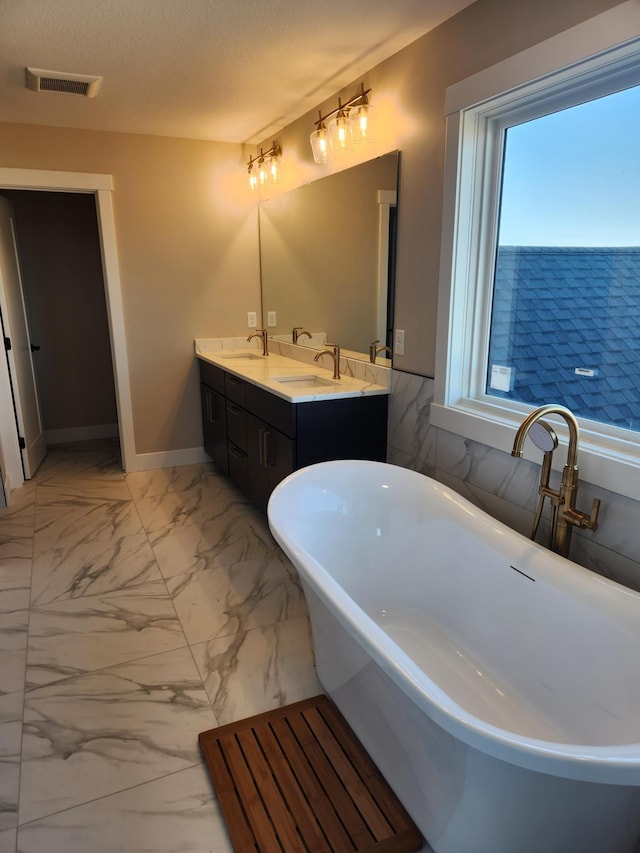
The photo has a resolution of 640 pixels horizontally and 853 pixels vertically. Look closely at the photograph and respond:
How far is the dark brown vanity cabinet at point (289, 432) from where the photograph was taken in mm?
2705

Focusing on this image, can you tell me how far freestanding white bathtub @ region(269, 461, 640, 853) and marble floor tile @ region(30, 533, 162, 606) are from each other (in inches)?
45.6

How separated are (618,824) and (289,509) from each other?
1.24 metres

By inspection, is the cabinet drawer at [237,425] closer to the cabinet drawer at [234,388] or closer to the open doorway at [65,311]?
the cabinet drawer at [234,388]

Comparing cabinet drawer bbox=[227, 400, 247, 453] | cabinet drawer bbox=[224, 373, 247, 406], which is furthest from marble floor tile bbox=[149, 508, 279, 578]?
cabinet drawer bbox=[224, 373, 247, 406]

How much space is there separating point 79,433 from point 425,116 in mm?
4067

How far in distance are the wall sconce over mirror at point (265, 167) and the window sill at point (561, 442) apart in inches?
86.6

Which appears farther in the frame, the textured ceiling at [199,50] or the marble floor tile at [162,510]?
the marble floor tile at [162,510]

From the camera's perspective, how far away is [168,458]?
437cm

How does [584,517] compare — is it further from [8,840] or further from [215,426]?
[215,426]

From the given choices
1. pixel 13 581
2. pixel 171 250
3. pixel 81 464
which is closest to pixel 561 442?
pixel 13 581

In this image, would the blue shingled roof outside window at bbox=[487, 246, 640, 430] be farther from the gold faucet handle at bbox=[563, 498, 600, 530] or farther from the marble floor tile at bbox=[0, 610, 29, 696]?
the marble floor tile at bbox=[0, 610, 29, 696]

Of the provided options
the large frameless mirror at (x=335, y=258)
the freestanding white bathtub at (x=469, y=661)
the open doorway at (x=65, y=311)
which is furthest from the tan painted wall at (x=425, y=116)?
the open doorway at (x=65, y=311)

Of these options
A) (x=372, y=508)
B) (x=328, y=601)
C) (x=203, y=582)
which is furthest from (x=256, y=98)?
(x=328, y=601)

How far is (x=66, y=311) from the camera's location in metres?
4.86
